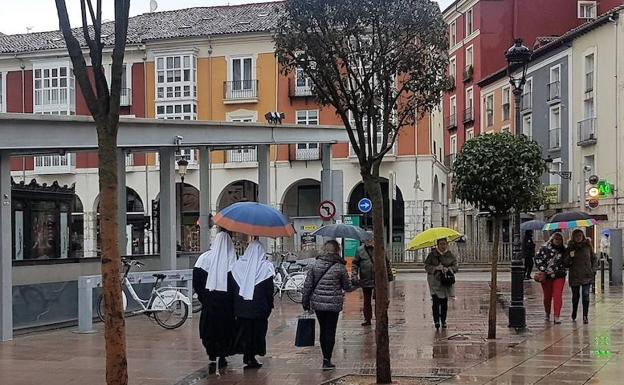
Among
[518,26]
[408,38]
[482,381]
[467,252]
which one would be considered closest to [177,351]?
[482,381]

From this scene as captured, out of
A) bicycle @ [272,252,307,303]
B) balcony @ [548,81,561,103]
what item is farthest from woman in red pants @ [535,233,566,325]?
balcony @ [548,81,561,103]

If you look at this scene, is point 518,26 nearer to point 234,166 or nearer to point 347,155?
point 347,155

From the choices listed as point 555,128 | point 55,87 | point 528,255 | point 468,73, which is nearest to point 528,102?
point 555,128

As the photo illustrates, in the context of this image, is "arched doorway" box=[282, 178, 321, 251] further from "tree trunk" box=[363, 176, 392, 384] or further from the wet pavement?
"tree trunk" box=[363, 176, 392, 384]

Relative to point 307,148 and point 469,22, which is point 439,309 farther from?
point 469,22

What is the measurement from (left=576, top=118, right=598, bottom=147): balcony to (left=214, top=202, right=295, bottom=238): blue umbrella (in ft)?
122

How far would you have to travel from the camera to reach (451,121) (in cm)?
6594

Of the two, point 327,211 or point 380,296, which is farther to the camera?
point 327,211

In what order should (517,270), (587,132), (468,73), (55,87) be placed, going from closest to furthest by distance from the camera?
(517,270)
(587,132)
(55,87)
(468,73)

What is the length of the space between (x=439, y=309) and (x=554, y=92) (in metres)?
37.7

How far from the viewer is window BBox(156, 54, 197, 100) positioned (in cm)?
4984

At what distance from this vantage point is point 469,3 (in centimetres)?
6162

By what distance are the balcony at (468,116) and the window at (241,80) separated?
19026mm

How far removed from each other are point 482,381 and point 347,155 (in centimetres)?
3870
